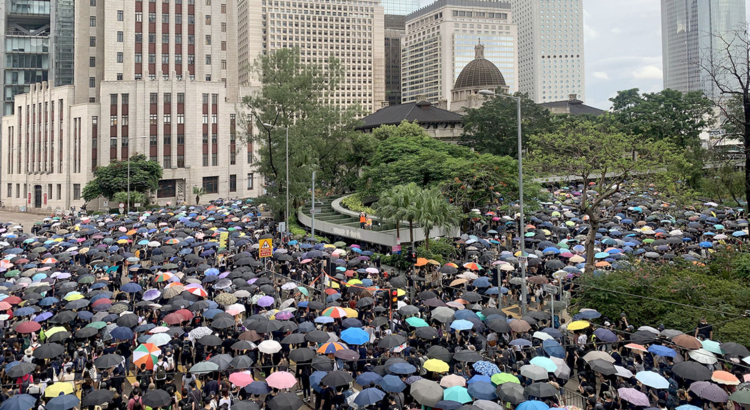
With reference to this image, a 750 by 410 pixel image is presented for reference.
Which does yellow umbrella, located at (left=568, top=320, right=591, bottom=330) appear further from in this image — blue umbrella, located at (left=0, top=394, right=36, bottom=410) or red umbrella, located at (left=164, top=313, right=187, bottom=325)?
blue umbrella, located at (left=0, top=394, right=36, bottom=410)

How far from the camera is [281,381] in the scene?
15086 mm

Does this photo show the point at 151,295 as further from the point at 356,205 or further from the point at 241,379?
the point at 356,205

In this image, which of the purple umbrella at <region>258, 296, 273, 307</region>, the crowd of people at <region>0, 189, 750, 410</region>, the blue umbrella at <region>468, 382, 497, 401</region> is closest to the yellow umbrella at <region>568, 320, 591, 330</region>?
the crowd of people at <region>0, 189, 750, 410</region>

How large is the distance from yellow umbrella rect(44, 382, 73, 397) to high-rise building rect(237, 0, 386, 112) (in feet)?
550

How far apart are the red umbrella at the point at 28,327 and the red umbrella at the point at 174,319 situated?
14.3 feet

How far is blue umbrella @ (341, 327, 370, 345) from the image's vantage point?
18.3m

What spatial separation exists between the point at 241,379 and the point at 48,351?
6358 mm

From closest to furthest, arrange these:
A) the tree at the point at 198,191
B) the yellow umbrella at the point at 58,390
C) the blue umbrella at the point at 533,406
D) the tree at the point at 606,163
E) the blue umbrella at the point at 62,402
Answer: the blue umbrella at the point at 533,406 < the blue umbrella at the point at 62,402 < the yellow umbrella at the point at 58,390 < the tree at the point at 606,163 < the tree at the point at 198,191

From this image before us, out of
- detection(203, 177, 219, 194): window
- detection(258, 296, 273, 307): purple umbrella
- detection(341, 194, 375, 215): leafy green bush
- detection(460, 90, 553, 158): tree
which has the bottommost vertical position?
detection(258, 296, 273, 307): purple umbrella

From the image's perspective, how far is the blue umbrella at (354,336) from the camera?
18.3m

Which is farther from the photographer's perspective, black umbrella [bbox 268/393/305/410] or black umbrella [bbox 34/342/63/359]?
black umbrella [bbox 34/342/63/359]

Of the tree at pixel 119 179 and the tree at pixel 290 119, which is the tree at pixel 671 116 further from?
the tree at pixel 119 179

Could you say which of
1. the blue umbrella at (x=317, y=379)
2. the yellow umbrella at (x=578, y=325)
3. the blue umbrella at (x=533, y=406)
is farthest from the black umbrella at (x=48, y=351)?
the yellow umbrella at (x=578, y=325)

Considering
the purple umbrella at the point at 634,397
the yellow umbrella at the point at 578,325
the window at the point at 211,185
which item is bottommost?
the purple umbrella at the point at 634,397
